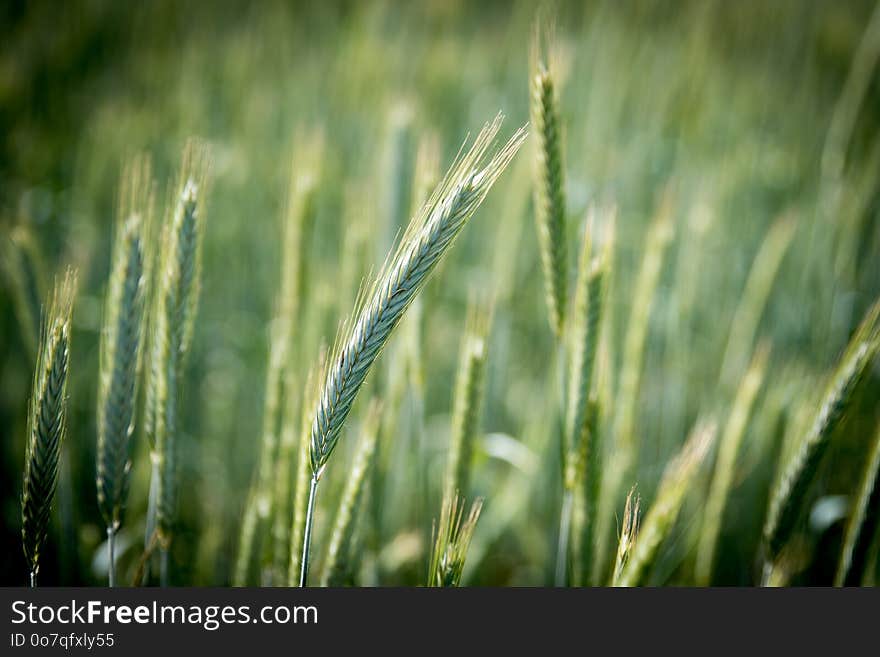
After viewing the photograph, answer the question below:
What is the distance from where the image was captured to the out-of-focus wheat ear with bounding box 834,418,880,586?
0.79 metres

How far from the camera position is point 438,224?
574 mm

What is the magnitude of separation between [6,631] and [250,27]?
85.5 inches

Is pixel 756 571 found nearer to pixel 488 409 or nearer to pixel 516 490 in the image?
pixel 516 490

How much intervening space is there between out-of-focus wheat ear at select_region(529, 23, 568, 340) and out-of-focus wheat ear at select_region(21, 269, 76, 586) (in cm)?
59

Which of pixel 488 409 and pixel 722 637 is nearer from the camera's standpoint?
pixel 722 637

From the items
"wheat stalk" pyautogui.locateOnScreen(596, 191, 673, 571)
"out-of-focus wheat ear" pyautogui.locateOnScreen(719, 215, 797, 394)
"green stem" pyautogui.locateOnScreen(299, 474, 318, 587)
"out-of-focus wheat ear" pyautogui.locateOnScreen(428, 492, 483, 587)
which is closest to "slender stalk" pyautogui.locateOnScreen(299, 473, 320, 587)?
"green stem" pyautogui.locateOnScreen(299, 474, 318, 587)

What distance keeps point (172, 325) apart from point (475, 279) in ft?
3.44

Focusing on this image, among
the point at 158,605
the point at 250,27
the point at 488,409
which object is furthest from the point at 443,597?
the point at 250,27

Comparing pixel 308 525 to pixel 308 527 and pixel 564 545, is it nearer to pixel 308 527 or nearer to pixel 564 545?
pixel 308 527

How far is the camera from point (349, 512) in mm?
735

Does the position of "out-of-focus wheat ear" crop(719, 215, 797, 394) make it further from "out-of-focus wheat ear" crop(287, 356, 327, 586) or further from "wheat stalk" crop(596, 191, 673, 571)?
"out-of-focus wheat ear" crop(287, 356, 327, 586)

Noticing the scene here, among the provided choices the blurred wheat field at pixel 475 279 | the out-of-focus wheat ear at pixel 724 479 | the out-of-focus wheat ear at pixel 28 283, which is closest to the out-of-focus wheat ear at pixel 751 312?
the blurred wheat field at pixel 475 279

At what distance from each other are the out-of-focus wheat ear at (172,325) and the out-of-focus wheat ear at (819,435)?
0.84m

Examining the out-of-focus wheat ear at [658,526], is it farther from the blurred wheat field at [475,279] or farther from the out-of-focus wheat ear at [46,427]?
the out-of-focus wheat ear at [46,427]
